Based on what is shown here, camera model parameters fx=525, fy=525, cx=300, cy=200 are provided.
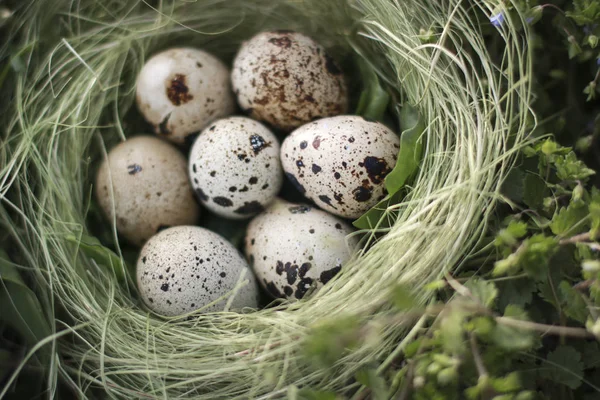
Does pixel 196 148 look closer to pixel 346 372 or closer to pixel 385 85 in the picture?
pixel 385 85

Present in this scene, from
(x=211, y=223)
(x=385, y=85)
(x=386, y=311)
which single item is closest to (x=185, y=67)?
(x=211, y=223)

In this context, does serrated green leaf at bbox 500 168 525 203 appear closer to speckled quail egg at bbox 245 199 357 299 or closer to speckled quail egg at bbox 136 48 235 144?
speckled quail egg at bbox 245 199 357 299

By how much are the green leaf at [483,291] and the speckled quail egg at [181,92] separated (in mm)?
760

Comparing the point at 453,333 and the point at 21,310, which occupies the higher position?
the point at 453,333

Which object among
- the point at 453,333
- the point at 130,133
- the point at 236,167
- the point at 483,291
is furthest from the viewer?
the point at 130,133

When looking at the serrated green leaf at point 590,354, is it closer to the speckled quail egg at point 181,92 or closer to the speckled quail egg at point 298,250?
the speckled quail egg at point 298,250

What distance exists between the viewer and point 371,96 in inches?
51.1

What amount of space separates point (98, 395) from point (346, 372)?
1.86ft

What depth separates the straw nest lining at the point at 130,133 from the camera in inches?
39.2

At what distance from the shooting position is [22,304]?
112 centimetres

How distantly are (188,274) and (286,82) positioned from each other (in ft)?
1.62

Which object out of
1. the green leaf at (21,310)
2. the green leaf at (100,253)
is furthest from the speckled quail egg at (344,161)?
the green leaf at (21,310)

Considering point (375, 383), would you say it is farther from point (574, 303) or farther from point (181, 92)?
point (181, 92)

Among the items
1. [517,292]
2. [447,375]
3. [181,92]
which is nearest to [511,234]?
[517,292]
